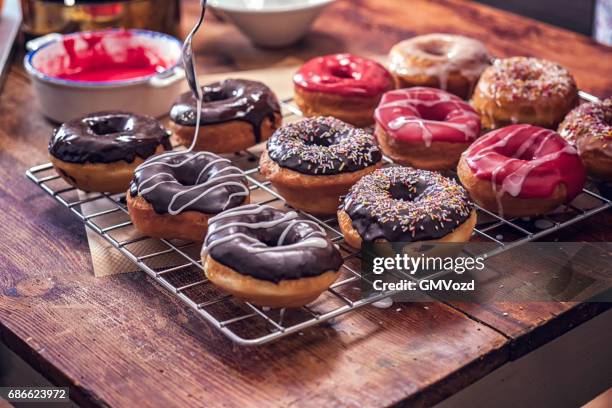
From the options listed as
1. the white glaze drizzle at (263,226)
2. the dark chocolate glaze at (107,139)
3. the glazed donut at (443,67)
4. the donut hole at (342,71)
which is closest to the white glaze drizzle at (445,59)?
the glazed donut at (443,67)

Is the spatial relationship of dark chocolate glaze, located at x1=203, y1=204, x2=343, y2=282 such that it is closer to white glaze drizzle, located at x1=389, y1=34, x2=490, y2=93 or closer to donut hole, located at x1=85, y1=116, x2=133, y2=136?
donut hole, located at x1=85, y1=116, x2=133, y2=136

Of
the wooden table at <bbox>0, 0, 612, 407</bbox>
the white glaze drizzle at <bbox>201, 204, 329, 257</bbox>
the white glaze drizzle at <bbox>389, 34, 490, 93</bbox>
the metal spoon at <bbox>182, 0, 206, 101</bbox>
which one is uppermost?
the metal spoon at <bbox>182, 0, 206, 101</bbox>

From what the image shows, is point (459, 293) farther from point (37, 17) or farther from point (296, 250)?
point (37, 17)

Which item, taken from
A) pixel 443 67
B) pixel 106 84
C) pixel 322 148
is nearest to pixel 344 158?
pixel 322 148

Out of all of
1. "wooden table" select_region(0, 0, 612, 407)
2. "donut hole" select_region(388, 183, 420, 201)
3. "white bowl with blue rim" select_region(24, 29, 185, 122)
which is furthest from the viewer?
"white bowl with blue rim" select_region(24, 29, 185, 122)

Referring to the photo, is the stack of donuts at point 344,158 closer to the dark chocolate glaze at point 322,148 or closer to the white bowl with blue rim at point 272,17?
the dark chocolate glaze at point 322,148

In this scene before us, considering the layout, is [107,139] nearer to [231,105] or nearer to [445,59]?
[231,105]

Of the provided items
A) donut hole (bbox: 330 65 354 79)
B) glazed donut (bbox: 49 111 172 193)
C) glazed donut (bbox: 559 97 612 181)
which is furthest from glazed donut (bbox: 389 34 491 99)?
glazed donut (bbox: 49 111 172 193)

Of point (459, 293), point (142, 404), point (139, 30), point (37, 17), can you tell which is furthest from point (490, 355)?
point (37, 17)
